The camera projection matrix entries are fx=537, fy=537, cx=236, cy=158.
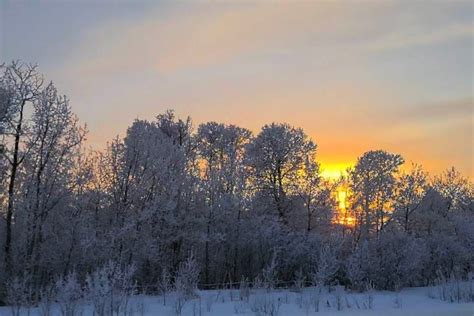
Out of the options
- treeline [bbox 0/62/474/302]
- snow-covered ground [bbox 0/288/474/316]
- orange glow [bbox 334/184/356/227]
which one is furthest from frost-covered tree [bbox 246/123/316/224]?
snow-covered ground [bbox 0/288/474/316]

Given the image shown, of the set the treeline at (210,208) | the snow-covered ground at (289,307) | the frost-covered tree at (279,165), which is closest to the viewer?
the snow-covered ground at (289,307)

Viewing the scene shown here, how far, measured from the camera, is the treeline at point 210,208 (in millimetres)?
29766

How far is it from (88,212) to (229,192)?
13295mm

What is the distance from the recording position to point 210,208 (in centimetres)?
4097

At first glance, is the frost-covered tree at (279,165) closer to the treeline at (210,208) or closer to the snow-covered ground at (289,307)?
the treeline at (210,208)

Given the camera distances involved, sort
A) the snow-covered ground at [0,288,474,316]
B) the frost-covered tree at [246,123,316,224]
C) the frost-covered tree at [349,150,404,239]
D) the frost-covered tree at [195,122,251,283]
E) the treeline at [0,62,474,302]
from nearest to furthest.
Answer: the snow-covered ground at [0,288,474,316], the treeline at [0,62,474,302], the frost-covered tree at [195,122,251,283], the frost-covered tree at [246,123,316,224], the frost-covered tree at [349,150,404,239]

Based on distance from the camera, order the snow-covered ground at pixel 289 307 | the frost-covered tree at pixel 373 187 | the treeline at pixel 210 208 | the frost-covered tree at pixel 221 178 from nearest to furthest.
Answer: the snow-covered ground at pixel 289 307 < the treeline at pixel 210 208 < the frost-covered tree at pixel 221 178 < the frost-covered tree at pixel 373 187

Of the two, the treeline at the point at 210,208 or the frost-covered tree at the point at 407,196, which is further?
the frost-covered tree at the point at 407,196

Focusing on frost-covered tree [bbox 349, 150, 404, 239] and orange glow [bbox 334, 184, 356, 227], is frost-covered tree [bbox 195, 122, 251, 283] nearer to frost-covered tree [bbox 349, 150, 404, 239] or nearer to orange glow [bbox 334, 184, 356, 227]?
orange glow [bbox 334, 184, 356, 227]

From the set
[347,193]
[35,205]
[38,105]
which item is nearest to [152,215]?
[35,205]

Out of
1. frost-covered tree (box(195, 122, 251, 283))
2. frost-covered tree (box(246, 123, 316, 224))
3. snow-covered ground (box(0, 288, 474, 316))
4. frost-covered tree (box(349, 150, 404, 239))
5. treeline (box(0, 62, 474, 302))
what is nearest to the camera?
snow-covered ground (box(0, 288, 474, 316))

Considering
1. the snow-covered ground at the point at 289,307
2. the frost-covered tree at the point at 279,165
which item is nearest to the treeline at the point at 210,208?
the frost-covered tree at the point at 279,165

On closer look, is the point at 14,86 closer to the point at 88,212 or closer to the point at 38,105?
the point at 38,105

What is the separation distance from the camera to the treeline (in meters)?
29.8
